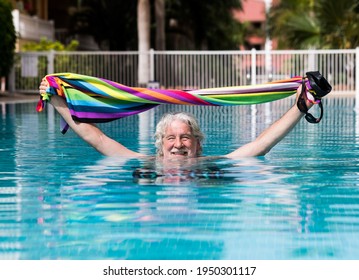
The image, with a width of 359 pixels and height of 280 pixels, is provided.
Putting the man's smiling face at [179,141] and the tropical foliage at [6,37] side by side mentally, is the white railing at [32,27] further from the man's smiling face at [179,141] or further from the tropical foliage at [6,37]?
the man's smiling face at [179,141]

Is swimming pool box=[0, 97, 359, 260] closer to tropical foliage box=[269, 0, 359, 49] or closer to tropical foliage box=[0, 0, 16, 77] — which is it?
tropical foliage box=[0, 0, 16, 77]

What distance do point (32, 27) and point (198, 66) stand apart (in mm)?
7862

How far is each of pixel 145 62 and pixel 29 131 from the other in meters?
20.9

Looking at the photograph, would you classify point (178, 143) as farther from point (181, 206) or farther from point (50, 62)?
point (50, 62)

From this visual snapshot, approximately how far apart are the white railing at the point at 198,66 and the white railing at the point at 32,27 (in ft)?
5.37

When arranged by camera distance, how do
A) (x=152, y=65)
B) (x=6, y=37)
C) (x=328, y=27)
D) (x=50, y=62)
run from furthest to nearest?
(x=328, y=27), (x=152, y=65), (x=50, y=62), (x=6, y=37)

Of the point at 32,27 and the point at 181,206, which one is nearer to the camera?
the point at 181,206

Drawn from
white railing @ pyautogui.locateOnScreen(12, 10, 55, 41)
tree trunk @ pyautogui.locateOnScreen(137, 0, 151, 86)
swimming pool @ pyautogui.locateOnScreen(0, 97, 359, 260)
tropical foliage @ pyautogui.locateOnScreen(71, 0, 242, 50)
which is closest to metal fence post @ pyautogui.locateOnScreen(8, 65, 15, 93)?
white railing @ pyautogui.locateOnScreen(12, 10, 55, 41)

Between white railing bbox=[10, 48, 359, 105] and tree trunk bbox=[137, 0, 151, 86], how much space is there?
0.29 metres

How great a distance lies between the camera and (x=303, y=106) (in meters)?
8.23

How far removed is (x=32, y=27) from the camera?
135 ft

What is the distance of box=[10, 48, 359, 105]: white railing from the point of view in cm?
3597

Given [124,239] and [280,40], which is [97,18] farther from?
[124,239]

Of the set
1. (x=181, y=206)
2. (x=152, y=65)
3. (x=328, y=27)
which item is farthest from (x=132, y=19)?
(x=181, y=206)
